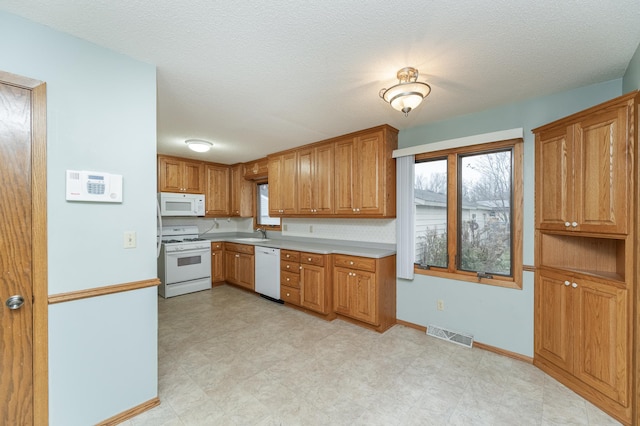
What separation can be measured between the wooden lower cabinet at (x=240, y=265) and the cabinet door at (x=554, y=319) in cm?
379

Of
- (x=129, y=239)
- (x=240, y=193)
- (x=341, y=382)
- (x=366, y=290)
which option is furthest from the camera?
(x=240, y=193)

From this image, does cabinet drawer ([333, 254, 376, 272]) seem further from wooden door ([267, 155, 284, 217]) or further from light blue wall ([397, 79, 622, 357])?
wooden door ([267, 155, 284, 217])

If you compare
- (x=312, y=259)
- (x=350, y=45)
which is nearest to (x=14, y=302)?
(x=350, y=45)

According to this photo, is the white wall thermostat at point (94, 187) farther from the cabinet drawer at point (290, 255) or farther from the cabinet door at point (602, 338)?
the cabinet door at point (602, 338)

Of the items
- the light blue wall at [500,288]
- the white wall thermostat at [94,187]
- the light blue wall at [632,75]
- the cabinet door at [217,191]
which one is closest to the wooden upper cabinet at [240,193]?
the cabinet door at [217,191]

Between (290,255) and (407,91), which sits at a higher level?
(407,91)

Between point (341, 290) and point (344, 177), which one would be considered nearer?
point (341, 290)

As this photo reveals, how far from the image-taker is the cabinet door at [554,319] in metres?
2.15

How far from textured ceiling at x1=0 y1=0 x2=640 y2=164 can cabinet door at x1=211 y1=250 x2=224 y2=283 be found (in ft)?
10.2

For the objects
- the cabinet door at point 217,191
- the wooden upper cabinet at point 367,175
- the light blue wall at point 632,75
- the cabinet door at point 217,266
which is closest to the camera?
the light blue wall at point 632,75

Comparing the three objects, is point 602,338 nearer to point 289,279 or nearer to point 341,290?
point 341,290

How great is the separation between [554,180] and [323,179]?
2.50 m

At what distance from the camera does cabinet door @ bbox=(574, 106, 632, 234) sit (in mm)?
1774

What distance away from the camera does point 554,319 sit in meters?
2.26
